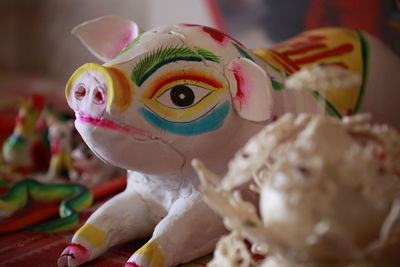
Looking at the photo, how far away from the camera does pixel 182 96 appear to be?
2.37 feet

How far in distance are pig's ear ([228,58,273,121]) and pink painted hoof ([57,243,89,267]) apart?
312 mm

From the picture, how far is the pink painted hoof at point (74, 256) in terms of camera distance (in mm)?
728

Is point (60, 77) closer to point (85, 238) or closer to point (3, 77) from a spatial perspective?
point (3, 77)

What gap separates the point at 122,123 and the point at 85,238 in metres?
0.19

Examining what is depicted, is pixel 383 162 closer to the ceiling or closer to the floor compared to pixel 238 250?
closer to the ceiling

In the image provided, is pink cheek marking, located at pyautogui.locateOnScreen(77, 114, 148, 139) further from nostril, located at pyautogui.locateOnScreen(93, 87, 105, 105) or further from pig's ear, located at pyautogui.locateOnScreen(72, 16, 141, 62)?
pig's ear, located at pyautogui.locateOnScreen(72, 16, 141, 62)

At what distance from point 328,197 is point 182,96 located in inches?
12.5

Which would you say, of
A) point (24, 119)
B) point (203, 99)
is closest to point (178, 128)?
point (203, 99)

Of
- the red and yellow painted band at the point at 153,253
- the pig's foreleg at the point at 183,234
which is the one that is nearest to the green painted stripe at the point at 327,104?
the pig's foreleg at the point at 183,234

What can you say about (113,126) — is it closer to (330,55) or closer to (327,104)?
(327,104)

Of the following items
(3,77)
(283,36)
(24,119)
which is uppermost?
(283,36)

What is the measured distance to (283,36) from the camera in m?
1.42

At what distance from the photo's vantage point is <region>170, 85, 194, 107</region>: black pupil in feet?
2.36

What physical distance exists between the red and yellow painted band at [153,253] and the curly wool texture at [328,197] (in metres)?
0.21
